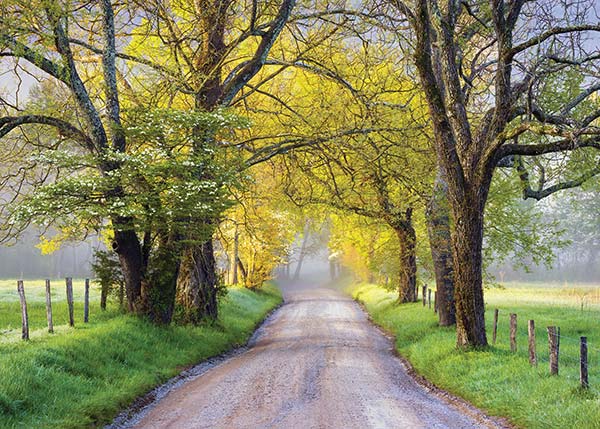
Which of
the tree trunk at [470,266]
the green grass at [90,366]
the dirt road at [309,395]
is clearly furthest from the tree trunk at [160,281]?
the tree trunk at [470,266]

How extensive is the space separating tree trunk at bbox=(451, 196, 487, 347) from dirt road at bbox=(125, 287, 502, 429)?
1.90 meters

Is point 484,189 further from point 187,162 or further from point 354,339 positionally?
point 354,339

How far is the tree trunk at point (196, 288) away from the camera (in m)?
19.2

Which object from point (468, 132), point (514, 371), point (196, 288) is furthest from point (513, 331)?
point (196, 288)

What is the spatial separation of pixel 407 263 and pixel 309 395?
1897 centimetres

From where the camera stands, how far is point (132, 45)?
18.6 meters

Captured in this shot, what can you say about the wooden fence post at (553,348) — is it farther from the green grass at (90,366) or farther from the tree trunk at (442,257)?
the tree trunk at (442,257)

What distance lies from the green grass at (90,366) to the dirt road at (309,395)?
31.1 inches

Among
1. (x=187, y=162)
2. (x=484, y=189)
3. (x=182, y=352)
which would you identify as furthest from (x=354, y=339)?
(x=187, y=162)

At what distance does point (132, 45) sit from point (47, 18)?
5.62m

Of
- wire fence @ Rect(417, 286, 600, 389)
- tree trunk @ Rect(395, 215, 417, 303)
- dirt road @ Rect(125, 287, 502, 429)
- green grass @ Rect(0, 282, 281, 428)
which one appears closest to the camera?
green grass @ Rect(0, 282, 281, 428)

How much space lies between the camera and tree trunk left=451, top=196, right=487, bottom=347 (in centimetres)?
1367

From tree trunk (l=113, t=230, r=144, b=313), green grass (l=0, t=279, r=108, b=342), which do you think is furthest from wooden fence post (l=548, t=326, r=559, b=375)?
green grass (l=0, t=279, r=108, b=342)

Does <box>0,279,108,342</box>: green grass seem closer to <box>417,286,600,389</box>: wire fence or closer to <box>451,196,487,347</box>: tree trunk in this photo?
<box>451,196,487,347</box>: tree trunk
